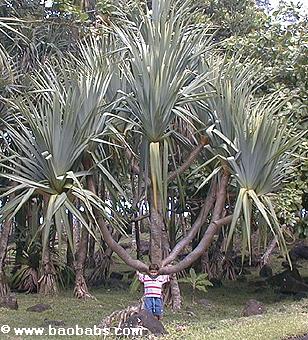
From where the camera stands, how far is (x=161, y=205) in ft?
23.6

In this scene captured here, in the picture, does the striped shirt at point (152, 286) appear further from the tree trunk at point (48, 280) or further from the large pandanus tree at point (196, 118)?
the tree trunk at point (48, 280)

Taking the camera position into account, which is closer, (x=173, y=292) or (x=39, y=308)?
(x=39, y=308)

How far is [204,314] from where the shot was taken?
9234 millimetres

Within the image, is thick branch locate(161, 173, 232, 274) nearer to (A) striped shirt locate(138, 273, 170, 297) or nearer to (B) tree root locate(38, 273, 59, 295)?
(A) striped shirt locate(138, 273, 170, 297)

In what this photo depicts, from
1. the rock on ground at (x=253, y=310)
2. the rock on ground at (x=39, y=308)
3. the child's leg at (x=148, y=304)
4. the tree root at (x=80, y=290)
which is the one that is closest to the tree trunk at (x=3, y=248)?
the rock on ground at (x=39, y=308)

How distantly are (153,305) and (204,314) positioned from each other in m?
2.51

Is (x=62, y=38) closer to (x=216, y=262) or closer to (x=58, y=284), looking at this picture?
(x=58, y=284)

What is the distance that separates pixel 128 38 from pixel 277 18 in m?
4.64

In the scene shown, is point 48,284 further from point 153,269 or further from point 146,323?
point 146,323

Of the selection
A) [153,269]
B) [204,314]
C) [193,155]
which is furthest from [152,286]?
[204,314]

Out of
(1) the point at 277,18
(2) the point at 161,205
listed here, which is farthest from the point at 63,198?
(1) the point at 277,18

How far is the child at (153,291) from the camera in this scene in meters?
6.94

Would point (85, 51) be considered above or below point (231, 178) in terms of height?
above

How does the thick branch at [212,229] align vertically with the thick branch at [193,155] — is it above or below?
below
